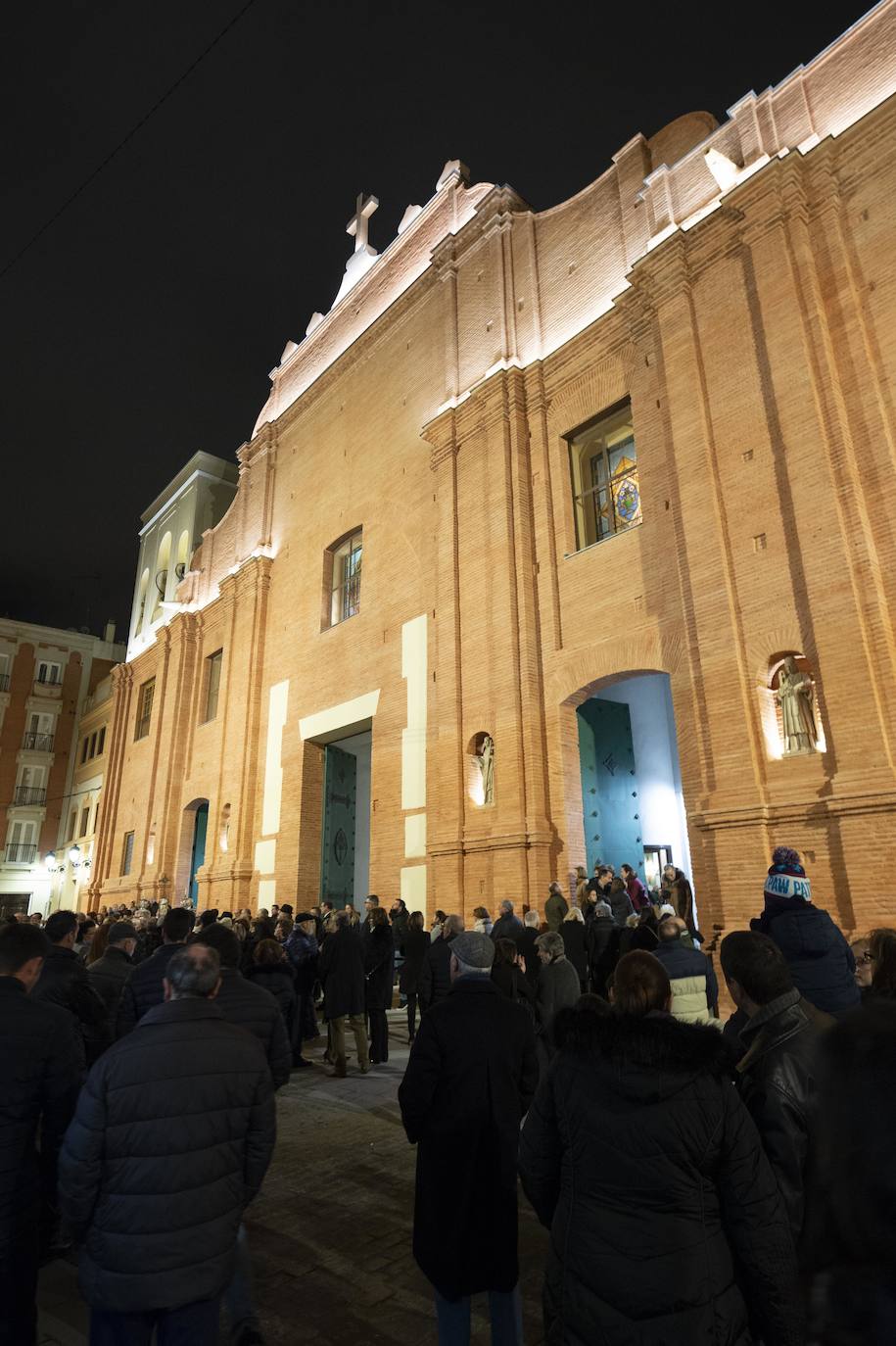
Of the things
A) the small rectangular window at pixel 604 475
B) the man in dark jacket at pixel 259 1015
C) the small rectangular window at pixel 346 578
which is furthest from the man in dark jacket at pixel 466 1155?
the small rectangular window at pixel 346 578

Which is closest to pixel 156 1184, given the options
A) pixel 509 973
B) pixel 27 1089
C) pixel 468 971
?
pixel 27 1089

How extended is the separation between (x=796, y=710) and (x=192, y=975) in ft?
27.2

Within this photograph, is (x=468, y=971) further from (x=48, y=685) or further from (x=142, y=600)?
(x=48, y=685)

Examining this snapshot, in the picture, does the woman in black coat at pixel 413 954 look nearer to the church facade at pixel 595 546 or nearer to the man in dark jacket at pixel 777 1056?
the church facade at pixel 595 546

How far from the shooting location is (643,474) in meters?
11.8

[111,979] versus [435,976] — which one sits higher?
[111,979]

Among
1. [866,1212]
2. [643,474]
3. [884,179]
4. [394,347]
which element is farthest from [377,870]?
[866,1212]

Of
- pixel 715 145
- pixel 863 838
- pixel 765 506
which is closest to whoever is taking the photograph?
pixel 863 838

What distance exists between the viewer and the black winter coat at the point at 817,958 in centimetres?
374

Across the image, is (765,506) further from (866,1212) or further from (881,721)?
(866,1212)

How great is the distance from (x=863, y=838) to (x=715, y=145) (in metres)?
10.2

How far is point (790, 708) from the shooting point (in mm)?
9258

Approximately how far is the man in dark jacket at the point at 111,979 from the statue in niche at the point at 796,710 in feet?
24.1

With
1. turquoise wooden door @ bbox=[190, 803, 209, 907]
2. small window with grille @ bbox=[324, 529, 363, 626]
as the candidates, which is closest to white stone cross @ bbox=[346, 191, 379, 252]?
small window with grille @ bbox=[324, 529, 363, 626]
